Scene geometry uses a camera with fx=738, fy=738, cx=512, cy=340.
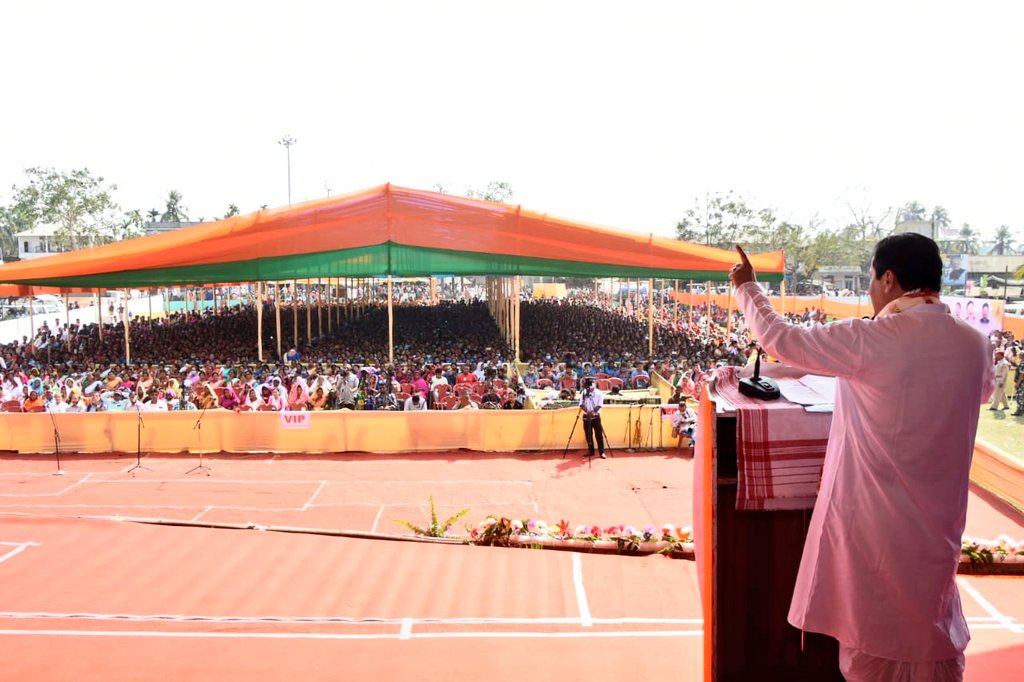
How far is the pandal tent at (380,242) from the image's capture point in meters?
18.0

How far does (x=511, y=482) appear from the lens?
11.7 meters

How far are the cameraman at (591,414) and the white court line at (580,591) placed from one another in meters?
6.74

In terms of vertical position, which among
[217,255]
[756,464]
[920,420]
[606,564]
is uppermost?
[217,255]

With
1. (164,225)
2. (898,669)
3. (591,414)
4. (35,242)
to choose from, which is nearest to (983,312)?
(591,414)

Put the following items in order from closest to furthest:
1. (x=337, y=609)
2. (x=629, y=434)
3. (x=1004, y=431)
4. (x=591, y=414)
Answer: (x=337, y=609)
(x=591, y=414)
(x=629, y=434)
(x=1004, y=431)

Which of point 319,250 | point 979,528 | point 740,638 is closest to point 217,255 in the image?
point 319,250

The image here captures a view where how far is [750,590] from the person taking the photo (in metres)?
2.51

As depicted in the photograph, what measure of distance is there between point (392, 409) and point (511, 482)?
3.57 m

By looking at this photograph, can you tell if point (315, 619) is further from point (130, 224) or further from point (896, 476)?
point (130, 224)

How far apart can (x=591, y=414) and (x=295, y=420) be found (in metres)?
5.41

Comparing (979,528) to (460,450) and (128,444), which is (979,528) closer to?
(460,450)

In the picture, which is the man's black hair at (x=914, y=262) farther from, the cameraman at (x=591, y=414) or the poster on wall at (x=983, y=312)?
the poster on wall at (x=983, y=312)

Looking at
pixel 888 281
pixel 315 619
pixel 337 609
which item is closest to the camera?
pixel 888 281

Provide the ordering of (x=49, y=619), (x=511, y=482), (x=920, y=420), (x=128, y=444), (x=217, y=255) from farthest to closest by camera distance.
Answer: (x=217, y=255)
(x=128, y=444)
(x=511, y=482)
(x=49, y=619)
(x=920, y=420)
